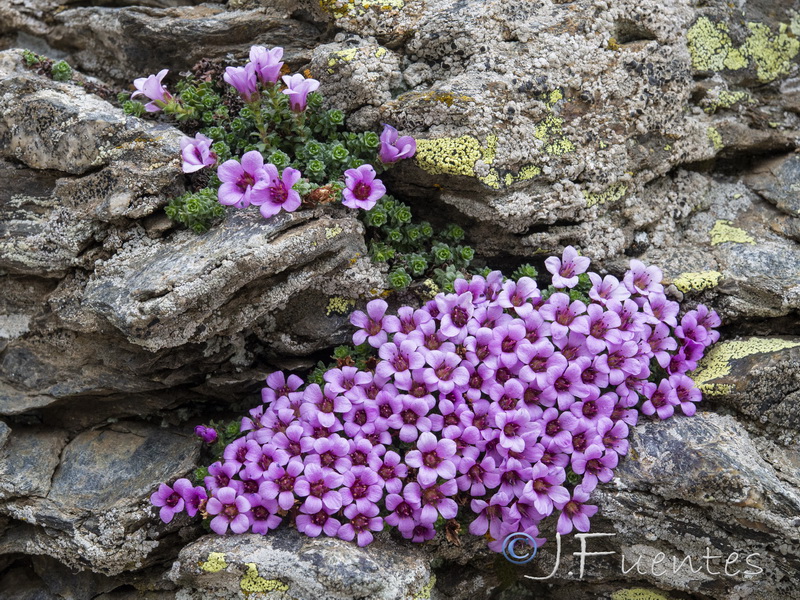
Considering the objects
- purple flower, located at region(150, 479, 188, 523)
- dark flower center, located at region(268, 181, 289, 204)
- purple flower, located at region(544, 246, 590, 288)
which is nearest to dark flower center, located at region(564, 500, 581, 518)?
purple flower, located at region(544, 246, 590, 288)

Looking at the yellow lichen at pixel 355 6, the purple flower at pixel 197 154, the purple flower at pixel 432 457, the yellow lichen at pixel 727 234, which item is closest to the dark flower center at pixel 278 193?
the purple flower at pixel 197 154

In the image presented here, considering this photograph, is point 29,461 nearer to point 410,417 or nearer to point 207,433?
point 207,433

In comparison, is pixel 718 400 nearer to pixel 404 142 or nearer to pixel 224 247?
pixel 404 142

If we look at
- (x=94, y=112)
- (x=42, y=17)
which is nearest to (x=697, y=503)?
(x=94, y=112)

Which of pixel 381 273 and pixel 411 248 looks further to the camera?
pixel 411 248

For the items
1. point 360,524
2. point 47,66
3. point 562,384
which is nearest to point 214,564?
point 360,524

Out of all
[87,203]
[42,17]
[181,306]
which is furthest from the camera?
[42,17]

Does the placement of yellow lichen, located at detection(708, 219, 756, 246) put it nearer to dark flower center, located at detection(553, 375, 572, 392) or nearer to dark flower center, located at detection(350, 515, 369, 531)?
dark flower center, located at detection(553, 375, 572, 392)
